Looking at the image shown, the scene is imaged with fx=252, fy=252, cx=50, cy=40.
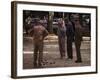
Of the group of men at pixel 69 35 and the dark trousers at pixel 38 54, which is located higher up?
the group of men at pixel 69 35

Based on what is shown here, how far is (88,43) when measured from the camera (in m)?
2.48

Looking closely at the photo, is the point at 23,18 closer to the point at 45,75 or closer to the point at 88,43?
the point at 45,75

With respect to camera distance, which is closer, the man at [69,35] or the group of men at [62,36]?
the group of men at [62,36]

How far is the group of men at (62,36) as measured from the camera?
2.24 metres

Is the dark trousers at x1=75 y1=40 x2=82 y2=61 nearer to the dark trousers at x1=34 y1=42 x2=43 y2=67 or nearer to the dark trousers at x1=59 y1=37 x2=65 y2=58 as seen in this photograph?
the dark trousers at x1=59 y1=37 x2=65 y2=58

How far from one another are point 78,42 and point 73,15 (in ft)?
0.87

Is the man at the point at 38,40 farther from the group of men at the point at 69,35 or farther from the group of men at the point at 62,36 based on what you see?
the group of men at the point at 69,35

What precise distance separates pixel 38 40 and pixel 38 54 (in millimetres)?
125

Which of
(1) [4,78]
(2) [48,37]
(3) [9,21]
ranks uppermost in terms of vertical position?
(3) [9,21]

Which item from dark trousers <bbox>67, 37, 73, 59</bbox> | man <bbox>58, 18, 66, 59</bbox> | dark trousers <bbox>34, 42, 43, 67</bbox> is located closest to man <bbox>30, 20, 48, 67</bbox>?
dark trousers <bbox>34, 42, 43, 67</bbox>

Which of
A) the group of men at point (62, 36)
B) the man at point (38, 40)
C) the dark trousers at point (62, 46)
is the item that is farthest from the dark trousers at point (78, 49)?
the man at point (38, 40)

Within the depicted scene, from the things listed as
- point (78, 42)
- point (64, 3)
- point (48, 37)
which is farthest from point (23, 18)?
point (78, 42)

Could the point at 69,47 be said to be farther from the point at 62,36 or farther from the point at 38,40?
the point at 38,40

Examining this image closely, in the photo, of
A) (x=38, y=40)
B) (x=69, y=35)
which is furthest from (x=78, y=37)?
(x=38, y=40)
